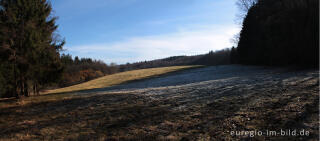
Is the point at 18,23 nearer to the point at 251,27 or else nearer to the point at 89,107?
the point at 89,107

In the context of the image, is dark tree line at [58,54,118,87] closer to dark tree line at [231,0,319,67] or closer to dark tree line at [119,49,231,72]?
dark tree line at [119,49,231,72]

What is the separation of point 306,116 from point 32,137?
7.30 meters

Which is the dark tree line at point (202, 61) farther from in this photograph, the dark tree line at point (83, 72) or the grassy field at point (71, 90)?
the grassy field at point (71, 90)

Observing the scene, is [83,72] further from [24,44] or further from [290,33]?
[290,33]

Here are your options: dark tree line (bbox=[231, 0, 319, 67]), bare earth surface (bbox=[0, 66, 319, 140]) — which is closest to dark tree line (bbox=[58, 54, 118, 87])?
bare earth surface (bbox=[0, 66, 319, 140])

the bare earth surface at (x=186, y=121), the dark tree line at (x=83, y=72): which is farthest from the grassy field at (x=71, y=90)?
the dark tree line at (x=83, y=72)

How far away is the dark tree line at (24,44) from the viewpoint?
34.8 ft

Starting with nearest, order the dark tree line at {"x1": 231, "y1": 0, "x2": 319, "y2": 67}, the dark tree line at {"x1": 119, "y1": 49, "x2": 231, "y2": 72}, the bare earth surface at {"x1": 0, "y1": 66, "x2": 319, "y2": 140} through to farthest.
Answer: the bare earth surface at {"x1": 0, "y1": 66, "x2": 319, "y2": 140} < the dark tree line at {"x1": 231, "y1": 0, "x2": 319, "y2": 67} < the dark tree line at {"x1": 119, "y1": 49, "x2": 231, "y2": 72}

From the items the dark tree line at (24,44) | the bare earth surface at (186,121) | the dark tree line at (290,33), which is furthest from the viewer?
the dark tree line at (290,33)

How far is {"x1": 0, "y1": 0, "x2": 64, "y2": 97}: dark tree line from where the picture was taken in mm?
10617

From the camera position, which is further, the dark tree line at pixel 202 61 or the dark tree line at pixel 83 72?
the dark tree line at pixel 202 61

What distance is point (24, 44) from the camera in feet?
35.3

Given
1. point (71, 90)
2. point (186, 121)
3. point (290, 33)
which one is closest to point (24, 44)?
point (71, 90)

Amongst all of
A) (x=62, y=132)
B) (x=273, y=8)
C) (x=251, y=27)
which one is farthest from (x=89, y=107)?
(x=251, y=27)
